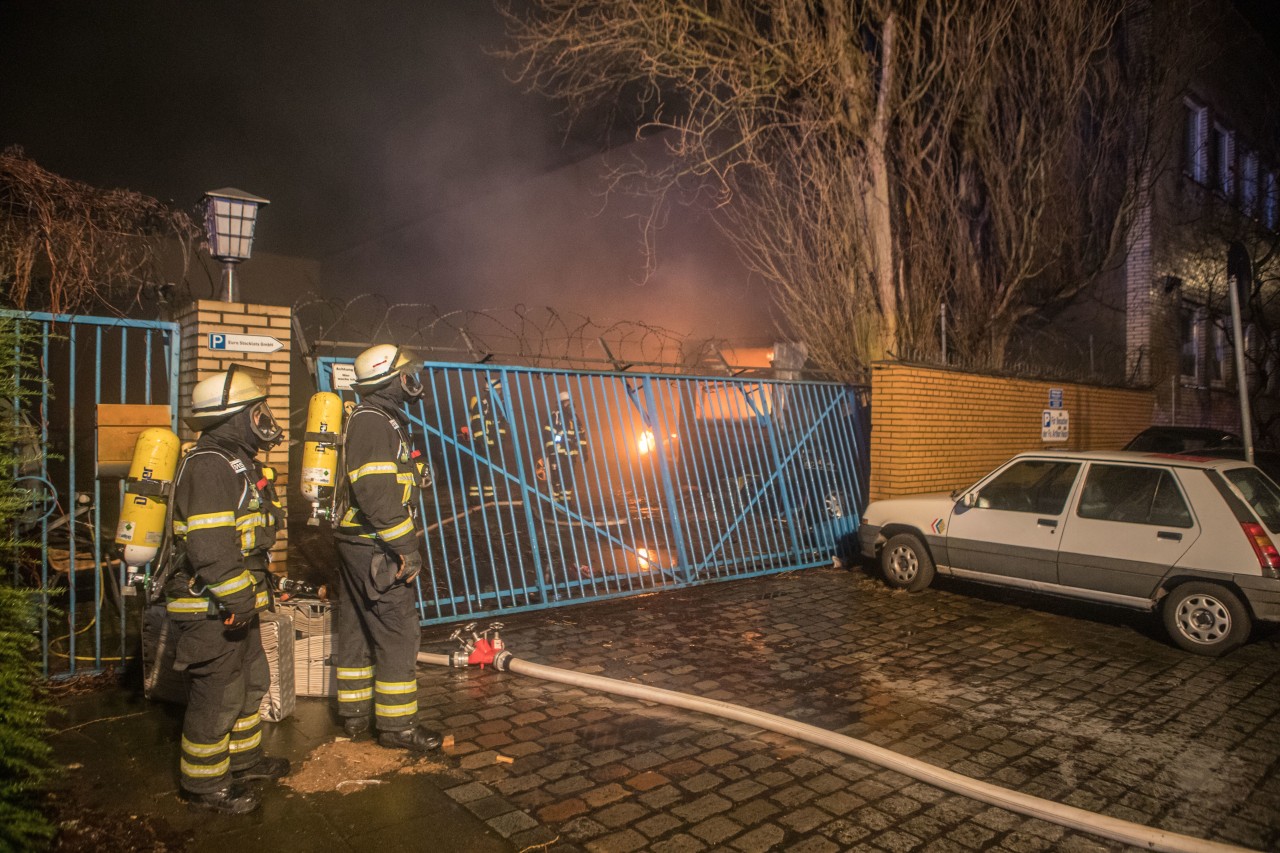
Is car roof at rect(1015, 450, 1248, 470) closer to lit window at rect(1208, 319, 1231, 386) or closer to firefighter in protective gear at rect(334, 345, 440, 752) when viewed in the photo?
firefighter in protective gear at rect(334, 345, 440, 752)

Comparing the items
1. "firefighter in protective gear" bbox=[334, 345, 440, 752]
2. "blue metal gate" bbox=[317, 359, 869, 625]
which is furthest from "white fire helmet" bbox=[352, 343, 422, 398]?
"blue metal gate" bbox=[317, 359, 869, 625]

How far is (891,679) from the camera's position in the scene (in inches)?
204

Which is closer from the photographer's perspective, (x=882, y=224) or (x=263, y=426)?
(x=263, y=426)

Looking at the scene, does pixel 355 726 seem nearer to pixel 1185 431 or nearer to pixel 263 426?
pixel 263 426

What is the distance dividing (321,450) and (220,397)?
43.8 inches

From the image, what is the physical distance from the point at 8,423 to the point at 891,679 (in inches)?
199

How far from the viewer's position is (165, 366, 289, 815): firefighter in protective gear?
3.31 meters

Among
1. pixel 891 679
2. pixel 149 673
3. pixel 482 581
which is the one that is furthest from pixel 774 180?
pixel 149 673

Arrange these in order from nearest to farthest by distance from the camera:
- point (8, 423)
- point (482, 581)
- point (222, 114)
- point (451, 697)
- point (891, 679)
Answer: point (8, 423) < point (451, 697) < point (891, 679) < point (482, 581) < point (222, 114)

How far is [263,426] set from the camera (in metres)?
3.71

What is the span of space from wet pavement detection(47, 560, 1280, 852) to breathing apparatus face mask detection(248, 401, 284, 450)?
1599 mm

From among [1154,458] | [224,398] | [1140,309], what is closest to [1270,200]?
[1140,309]

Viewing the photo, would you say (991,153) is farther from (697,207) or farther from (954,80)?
(697,207)

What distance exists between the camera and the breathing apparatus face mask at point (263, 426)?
12.0 feet
